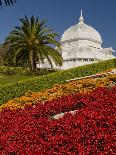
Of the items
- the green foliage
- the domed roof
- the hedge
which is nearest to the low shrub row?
the hedge

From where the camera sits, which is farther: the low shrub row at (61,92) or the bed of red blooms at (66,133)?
the low shrub row at (61,92)

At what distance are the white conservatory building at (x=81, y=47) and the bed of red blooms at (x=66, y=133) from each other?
135ft

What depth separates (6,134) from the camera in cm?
1012

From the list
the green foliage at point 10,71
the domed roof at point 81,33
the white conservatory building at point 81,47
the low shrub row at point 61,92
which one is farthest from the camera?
the domed roof at point 81,33

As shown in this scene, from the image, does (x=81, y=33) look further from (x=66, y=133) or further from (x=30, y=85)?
(x=66, y=133)

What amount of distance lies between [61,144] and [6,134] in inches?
79.0

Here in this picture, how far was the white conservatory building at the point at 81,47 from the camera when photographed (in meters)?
52.9

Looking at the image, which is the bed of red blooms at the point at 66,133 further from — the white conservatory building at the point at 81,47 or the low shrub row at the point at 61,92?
the white conservatory building at the point at 81,47

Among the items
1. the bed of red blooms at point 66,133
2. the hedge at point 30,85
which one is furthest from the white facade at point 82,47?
the bed of red blooms at point 66,133

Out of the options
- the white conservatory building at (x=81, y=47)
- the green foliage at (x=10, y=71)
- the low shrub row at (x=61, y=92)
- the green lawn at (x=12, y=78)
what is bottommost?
the green lawn at (x=12, y=78)

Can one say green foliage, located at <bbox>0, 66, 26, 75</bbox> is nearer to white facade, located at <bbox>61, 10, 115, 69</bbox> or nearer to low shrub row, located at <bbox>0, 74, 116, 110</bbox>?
white facade, located at <bbox>61, 10, 115, 69</bbox>

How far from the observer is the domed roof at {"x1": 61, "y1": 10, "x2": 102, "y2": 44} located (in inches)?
2387

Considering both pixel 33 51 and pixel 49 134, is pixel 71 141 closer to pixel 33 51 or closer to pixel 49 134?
pixel 49 134

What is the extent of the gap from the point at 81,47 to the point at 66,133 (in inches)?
1808
